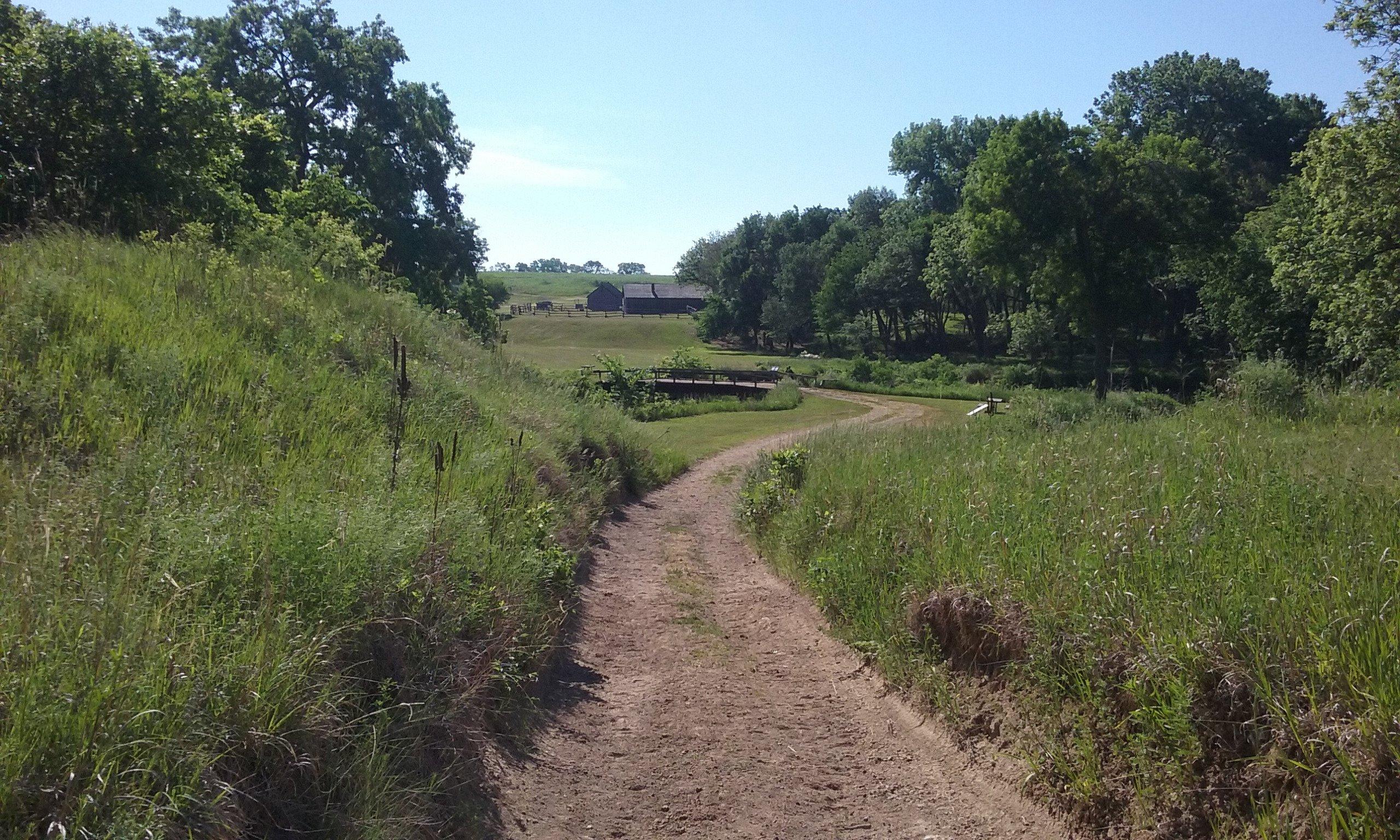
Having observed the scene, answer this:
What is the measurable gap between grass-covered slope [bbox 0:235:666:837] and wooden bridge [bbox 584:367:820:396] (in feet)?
114

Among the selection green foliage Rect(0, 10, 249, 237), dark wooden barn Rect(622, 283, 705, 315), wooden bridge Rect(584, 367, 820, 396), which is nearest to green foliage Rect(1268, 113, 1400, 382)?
green foliage Rect(0, 10, 249, 237)

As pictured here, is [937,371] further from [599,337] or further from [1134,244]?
[599,337]

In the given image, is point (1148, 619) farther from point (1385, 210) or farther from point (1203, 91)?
point (1203, 91)

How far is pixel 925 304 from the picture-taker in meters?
72.4

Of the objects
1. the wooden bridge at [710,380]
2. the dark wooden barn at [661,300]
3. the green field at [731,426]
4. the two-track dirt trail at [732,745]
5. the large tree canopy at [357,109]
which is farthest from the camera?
the dark wooden barn at [661,300]

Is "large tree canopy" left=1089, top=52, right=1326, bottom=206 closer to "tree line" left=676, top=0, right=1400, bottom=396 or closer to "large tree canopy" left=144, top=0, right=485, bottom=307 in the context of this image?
"tree line" left=676, top=0, right=1400, bottom=396

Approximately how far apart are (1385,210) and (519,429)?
21454 mm

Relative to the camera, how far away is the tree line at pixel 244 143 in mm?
11305

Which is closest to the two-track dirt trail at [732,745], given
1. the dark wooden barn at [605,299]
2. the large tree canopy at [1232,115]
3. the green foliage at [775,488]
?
the green foliage at [775,488]

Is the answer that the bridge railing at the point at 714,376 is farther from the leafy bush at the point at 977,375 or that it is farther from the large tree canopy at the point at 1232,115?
the large tree canopy at the point at 1232,115

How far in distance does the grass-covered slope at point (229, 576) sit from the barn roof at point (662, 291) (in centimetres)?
11313

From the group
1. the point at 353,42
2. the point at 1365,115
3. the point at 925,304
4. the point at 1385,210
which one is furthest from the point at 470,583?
the point at 925,304

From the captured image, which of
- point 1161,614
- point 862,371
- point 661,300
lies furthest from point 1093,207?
point 661,300

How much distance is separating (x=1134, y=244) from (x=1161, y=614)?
119ft
